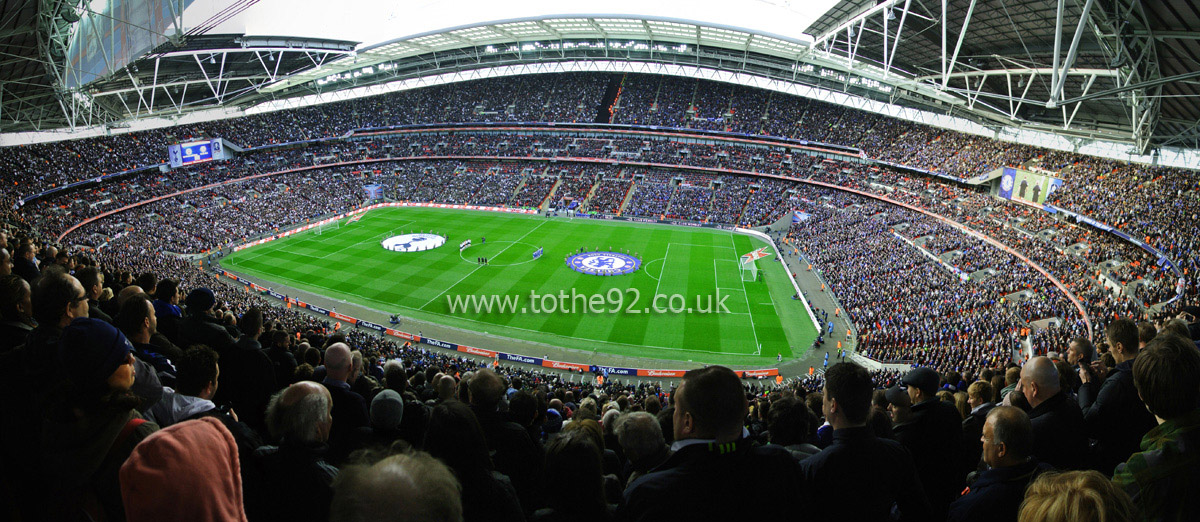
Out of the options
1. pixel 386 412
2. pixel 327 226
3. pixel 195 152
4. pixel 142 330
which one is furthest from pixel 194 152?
pixel 386 412

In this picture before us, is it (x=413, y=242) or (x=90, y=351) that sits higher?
(x=90, y=351)

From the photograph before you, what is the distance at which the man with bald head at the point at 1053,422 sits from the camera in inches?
195

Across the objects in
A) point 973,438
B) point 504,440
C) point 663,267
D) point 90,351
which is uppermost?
point 90,351

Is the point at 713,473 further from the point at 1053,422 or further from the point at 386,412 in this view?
the point at 1053,422

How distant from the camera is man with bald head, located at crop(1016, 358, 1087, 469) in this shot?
4.95 m

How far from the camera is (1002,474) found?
3.71 metres

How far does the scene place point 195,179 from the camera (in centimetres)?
5991

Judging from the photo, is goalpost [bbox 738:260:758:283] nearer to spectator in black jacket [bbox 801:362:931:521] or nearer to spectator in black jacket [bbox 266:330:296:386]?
spectator in black jacket [bbox 266:330:296:386]

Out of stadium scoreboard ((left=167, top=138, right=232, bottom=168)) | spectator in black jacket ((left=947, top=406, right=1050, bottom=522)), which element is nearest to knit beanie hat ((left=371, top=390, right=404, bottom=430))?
spectator in black jacket ((left=947, top=406, right=1050, bottom=522))

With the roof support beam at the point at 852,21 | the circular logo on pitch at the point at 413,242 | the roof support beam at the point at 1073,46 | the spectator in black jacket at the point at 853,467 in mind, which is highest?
the roof support beam at the point at 852,21

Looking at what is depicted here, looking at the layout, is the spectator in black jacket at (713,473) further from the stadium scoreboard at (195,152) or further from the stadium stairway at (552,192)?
the stadium scoreboard at (195,152)

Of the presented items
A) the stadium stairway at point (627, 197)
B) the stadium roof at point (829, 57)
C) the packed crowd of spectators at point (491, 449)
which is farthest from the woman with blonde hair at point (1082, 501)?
the stadium stairway at point (627, 197)

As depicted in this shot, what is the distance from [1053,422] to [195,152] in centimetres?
7413

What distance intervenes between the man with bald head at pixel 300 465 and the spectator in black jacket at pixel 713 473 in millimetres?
2032
